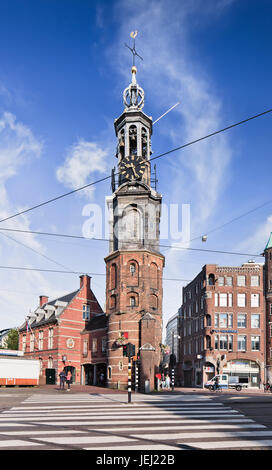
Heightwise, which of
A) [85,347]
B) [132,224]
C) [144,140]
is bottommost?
[85,347]

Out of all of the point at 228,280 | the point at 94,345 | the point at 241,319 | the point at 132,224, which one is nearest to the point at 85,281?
the point at 94,345

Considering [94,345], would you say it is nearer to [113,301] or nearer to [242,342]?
[113,301]

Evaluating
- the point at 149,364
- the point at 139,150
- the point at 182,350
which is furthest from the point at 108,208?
the point at 182,350

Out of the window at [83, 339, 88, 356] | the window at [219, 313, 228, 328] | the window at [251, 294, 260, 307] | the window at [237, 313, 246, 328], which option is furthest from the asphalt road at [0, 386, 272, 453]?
the window at [251, 294, 260, 307]

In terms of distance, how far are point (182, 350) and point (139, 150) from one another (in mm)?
36935

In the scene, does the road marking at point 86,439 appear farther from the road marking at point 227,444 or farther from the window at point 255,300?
the window at point 255,300

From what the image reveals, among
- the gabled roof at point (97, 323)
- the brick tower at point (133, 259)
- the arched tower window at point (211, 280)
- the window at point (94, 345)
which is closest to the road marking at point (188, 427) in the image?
the brick tower at point (133, 259)

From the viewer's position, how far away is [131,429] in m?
12.2

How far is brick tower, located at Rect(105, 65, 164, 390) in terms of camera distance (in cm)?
4000

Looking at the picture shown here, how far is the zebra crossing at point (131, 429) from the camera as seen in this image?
1003 centimetres

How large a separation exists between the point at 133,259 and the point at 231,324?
2069cm

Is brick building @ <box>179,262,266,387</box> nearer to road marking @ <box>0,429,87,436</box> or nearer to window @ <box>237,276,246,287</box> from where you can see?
window @ <box>237,276,246,287</box>

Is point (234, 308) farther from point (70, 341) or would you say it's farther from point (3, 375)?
point (3, 375)
